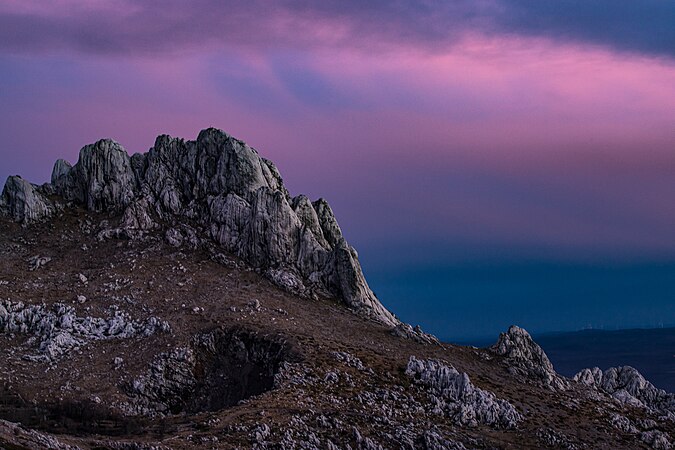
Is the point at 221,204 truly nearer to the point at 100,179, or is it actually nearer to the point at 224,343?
the point at 100,179

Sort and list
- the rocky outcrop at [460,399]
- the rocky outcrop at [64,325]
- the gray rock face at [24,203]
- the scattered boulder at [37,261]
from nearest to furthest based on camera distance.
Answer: the rocky outcrop at [460,399] → the rocky outcrop at [64,325] → the scattered boulder at [37,261] → the gray rock face at [24,203]

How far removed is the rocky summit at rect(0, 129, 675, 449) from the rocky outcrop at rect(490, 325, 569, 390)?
35cm

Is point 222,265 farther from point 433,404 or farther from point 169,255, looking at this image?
point 433,404

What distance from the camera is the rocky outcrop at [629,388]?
145000mm

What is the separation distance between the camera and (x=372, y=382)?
11050cm

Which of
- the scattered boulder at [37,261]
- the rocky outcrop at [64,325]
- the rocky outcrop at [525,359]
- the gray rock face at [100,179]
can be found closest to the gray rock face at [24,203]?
the gray rock face at [100,179]

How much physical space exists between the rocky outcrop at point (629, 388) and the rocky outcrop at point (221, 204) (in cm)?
3972

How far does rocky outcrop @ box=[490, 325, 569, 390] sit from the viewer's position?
13262 cm

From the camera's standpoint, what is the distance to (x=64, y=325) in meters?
120

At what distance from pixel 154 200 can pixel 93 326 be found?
37.0m

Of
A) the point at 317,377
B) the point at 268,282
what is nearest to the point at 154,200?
the point at 268,282

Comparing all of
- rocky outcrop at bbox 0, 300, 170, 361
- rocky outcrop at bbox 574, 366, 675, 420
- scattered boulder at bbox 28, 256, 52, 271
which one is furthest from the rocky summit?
scattered boulder at bbox 28, 256, 52, 271

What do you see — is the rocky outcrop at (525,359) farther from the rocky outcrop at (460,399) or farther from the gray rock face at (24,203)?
the gray rock face at (24,203)

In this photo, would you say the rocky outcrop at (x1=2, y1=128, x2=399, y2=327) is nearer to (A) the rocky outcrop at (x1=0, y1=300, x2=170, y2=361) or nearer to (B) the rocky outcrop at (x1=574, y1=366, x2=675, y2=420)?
(A) the rocky outcrop at (x1=0, y1=300, x2=170, y2=361)
